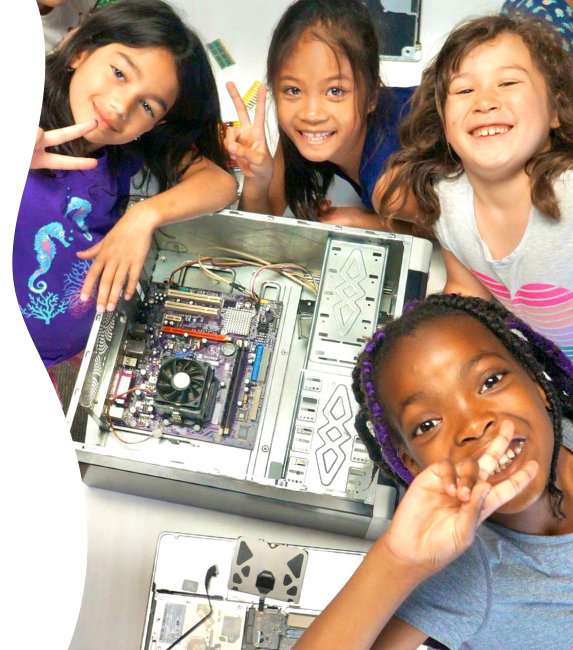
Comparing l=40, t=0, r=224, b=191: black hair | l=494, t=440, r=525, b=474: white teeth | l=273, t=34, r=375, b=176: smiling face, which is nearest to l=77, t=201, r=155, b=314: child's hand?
l=40, t=0, r=224, b=191: black hair

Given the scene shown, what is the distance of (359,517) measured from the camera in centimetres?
133

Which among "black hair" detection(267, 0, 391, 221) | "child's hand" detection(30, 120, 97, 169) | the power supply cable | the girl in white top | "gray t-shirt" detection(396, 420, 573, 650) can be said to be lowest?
the power supply cable

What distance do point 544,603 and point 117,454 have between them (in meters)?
0.79

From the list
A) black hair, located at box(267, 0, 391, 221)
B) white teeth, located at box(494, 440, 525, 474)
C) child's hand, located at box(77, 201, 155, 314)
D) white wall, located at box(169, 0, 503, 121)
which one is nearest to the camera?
white teeth, located at box(494, 440, 525, 474)

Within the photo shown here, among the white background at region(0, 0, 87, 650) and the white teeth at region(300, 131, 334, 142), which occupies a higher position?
the white teeth at region(300, 131, 334, 142)

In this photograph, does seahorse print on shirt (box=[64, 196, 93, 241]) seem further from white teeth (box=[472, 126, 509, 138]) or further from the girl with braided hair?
white teeth (box=[472, 126, 509, 138])

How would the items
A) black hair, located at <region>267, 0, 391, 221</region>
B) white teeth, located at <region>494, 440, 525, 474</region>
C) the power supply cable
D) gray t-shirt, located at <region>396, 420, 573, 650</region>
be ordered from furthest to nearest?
black hair, located at <region>267, 0, 391, 221</region> < the power supply cable < gray t-shirt, located at <region>396, 420, 573, 650</region> < white teeth, located at <region>494, 440, 525, 474</region>

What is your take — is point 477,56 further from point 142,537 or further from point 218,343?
point 142,537

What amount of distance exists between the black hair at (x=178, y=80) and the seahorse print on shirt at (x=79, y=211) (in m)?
0.12

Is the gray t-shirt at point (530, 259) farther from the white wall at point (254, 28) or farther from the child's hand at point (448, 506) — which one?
the white wall at point (254, 28)

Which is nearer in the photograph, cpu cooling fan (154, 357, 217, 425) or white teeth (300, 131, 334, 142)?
cpu cooling fan (154, 357, 217, 425)

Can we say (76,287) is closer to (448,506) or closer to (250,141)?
(250,141)

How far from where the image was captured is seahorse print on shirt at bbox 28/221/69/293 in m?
1.44

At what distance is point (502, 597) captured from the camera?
1.06 meters
